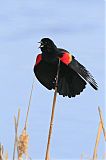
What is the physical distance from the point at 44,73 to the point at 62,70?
0.13 metres

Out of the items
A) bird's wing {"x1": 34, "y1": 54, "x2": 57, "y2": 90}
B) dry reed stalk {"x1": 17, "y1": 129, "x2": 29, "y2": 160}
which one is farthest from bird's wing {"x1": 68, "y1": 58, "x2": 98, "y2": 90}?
dry reed stalk {"x1": 17, "y1": 129, "x2": 29, "y2": 160}

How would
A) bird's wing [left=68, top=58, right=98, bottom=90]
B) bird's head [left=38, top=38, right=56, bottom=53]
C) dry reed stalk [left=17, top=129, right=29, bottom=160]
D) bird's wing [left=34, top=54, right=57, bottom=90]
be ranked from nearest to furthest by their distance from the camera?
dry reed stalk [left=17, top=129, right=29, bottom=160]
bird's wing [left=68, top=58, right=98, bottom=90]
bird's head [left=38, top=38, right=56, bottom=53]
bird's wing [left=34, top=54, right=57, bottom=90]

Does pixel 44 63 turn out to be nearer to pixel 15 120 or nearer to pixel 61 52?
pixel 61 52

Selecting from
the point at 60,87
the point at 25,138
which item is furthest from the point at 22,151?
the point at 60,87

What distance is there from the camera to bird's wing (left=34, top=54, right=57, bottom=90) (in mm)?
2109

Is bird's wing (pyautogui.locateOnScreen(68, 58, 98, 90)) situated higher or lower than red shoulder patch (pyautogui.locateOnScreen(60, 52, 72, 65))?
lower

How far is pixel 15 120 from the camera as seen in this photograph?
1.37 metres

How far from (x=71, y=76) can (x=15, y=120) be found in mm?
799

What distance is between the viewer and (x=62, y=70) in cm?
210

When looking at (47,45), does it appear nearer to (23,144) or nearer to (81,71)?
(81,71)

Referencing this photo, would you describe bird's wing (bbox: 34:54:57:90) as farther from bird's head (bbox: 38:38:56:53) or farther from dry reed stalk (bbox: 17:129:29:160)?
dry reed stalk (bbox: 17:129:29:160)

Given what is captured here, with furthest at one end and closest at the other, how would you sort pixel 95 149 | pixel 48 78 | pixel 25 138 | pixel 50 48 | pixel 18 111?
pixel 48 78
pixel 50 48
pixel 95 149
pixel 18 111
pixel 25 138

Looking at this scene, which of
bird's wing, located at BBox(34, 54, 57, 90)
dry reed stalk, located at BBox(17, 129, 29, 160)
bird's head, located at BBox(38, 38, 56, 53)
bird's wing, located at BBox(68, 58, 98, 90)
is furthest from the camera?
bird's wing, located at BBox(34, 54, 57, 90)

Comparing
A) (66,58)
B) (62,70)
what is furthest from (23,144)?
(62,70)
